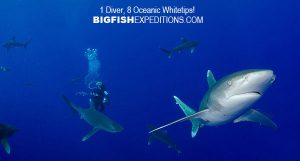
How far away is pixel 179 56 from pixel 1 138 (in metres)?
24.8

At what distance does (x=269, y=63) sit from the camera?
2955 centimetres

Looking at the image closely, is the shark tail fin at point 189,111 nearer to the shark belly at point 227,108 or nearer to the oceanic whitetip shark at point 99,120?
the shark belly at point 227,108

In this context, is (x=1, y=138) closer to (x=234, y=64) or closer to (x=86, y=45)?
(x=234, y=64)

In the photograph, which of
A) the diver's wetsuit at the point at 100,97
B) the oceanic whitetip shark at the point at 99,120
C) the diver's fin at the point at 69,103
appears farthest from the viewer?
the diver's wetsuit at the point at 100,97

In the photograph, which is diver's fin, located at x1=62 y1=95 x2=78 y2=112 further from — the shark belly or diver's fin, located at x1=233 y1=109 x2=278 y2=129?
diver's fin, located at x1=233 y1=109 x2=278 y2=129

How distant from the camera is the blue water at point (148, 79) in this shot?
850 inches

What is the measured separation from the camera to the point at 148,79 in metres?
31.0

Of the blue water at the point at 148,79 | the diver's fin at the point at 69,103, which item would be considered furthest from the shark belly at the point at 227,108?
the blue water at the point at 148,79

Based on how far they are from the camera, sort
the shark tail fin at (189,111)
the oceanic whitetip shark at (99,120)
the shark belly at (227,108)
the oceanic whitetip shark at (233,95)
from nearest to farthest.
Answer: the oceanic whitetip shark at (233,95) < the shark belly at (227,108) < the shark tail fin at (189,111) < the oceanic whitetip shark at (99,120)

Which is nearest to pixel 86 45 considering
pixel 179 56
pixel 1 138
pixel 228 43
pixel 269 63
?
pixel 179 56

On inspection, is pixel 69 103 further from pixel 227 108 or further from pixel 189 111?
pixel 227 108

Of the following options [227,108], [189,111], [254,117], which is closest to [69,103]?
[189,111]

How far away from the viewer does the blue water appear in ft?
70.8

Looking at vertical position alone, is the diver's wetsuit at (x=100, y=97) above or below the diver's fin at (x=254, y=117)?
above
